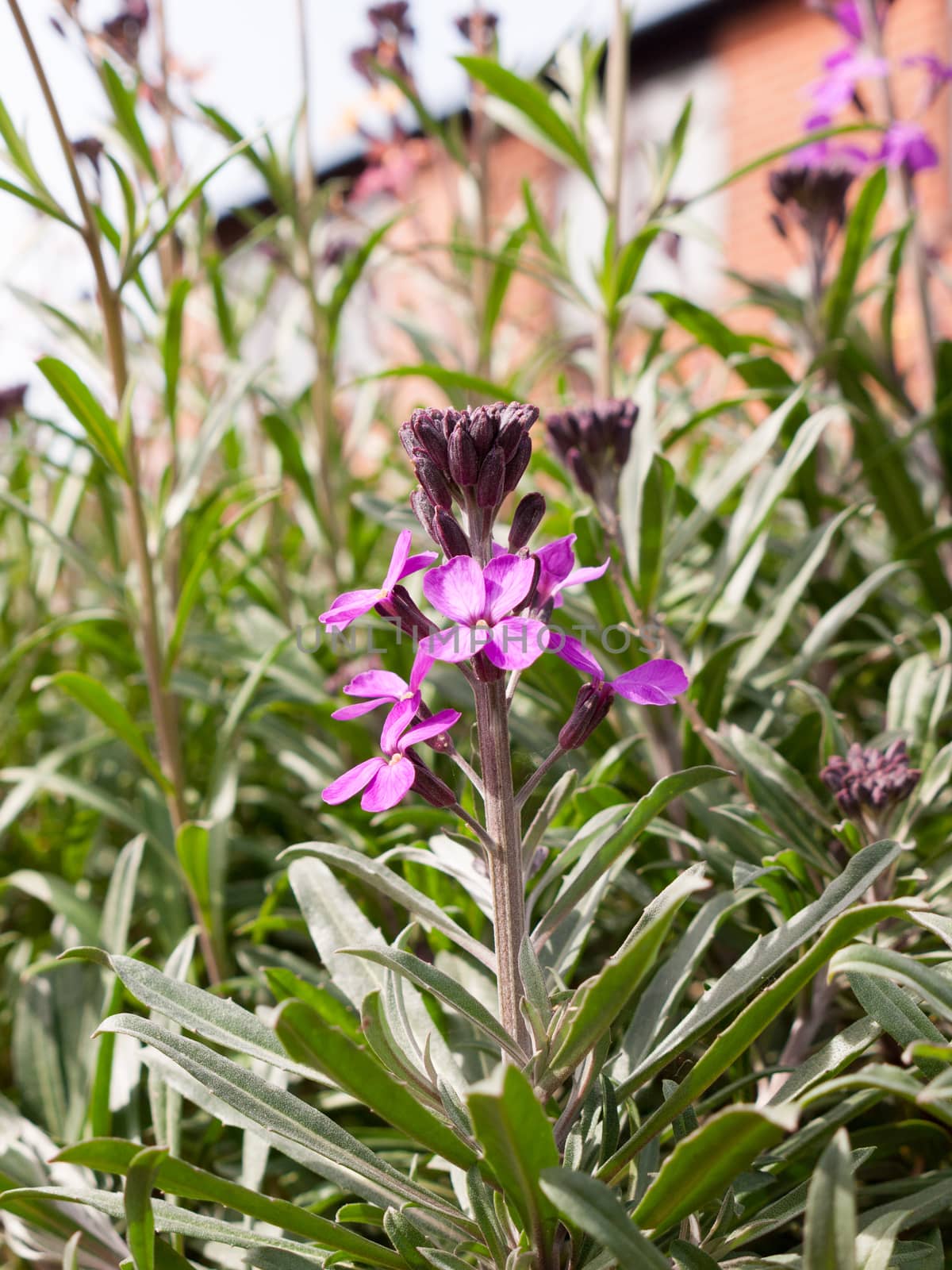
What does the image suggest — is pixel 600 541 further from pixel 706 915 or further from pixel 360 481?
pixel 360 481

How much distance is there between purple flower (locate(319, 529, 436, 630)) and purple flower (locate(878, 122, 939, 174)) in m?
1.46

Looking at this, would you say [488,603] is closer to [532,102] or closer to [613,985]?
[613,985]

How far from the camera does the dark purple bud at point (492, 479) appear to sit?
2.67ft

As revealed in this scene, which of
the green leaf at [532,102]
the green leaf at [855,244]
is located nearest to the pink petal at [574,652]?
the green leaf at [532,102]

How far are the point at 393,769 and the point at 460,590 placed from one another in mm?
146

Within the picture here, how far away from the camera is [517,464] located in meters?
0.84

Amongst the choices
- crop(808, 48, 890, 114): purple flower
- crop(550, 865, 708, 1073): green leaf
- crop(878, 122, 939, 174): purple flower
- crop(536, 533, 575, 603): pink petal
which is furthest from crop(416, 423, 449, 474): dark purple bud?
crop(808, 48, 890, 114): purple flower

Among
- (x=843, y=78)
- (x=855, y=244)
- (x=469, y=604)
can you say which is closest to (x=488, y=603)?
(x=469, y=604)

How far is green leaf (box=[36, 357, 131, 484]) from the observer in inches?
46.9

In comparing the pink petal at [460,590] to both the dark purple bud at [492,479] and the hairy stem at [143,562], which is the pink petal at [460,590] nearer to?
the dark purple bud at [492,479]

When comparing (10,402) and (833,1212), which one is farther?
(10,402)

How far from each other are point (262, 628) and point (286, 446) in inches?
13.2

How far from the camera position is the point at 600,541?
1326 mm

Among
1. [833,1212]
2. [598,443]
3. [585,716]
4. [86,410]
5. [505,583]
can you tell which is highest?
[86,410]
